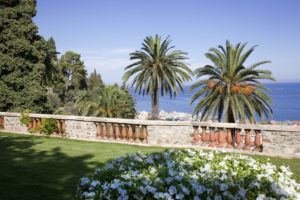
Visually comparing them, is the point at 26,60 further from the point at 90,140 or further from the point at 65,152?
the point at 65,152

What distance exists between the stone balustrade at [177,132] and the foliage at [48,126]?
0.51 ft

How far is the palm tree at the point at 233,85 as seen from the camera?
13.8 m

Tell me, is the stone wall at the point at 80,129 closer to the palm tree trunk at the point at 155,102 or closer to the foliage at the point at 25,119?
the foliage at the point at 25,119

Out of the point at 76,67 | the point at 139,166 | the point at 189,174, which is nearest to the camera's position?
the point at 189,174

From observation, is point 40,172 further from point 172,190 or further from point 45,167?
point 172,190

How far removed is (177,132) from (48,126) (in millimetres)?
6057

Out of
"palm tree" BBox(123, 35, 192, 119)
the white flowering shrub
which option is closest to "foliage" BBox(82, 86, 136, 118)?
"palm tree" BBox(123, 35, 192, 119)

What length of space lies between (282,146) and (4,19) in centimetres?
2018

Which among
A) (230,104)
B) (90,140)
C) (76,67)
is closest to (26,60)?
(90,140)

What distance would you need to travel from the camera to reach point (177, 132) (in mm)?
8539

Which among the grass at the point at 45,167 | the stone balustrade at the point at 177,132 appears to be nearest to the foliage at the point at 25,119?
the stone balustrade at the point at 177,132

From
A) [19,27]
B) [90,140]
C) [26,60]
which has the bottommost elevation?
[90,140]

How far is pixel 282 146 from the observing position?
23.2ft

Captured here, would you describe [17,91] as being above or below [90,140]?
above
